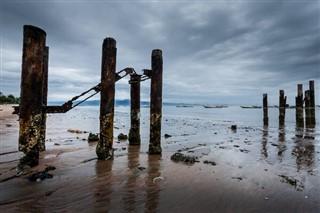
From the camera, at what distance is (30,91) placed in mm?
4652

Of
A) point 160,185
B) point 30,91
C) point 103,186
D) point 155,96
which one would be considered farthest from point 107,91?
point 160,185

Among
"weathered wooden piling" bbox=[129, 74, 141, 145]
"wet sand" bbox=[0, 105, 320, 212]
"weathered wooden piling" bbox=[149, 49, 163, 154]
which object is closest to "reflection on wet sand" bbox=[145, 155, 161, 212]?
"wet sand" bbox=[0, 105, 320, 212]

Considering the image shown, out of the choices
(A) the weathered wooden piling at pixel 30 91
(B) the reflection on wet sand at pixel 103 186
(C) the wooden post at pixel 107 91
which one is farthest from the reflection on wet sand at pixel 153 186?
(A) the weathered wooden piling at pixel 30 91

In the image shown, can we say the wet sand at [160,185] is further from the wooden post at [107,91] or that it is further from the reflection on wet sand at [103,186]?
the wooden post at [107,91]

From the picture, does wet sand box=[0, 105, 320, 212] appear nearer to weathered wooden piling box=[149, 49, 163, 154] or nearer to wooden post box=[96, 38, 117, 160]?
wooden post box=[96, 38, 117, 160]

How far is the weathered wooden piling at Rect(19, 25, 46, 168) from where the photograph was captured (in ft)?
15.1

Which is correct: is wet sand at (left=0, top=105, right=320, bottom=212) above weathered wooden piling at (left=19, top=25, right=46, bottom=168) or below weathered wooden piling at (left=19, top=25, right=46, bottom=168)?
below

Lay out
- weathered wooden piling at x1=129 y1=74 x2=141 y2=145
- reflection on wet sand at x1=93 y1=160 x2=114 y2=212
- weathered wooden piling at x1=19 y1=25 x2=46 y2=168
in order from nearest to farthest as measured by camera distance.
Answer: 1. reflection on wet sand at x1=93 y1=160 x2=114 y2=212
2. weathered wooden piling at x1=19 y1=25 x2=46 y2=168
3. weathered wooden piling at x1=129 y1=74 x2=141 y2=145

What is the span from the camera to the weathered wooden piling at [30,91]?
15.1 feet

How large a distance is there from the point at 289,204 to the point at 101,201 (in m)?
3.28

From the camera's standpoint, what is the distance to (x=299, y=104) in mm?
22250

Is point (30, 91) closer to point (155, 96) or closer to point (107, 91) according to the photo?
point (107, 91)

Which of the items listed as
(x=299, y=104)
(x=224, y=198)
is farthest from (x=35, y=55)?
(x=299, y=104)

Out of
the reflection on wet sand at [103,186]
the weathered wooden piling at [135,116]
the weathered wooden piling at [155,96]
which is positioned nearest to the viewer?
the reflection on wet sand at [103,186]
